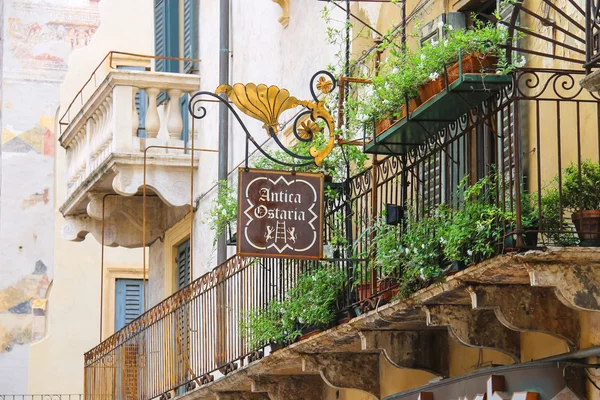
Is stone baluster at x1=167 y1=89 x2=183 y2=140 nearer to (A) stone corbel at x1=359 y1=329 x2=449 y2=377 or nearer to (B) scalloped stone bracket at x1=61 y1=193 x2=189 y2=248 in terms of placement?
(B) scalloped stone bracket at x1=61 y1=193 x2=189 y2=248

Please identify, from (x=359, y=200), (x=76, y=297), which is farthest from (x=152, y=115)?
(x=76, y=297)

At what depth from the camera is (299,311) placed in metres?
11.6

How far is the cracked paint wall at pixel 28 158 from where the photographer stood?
1171 inches

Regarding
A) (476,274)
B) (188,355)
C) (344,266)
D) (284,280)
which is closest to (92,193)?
(188,355)

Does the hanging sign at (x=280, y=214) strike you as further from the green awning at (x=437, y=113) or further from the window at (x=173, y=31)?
the window at (x=173, y=31)

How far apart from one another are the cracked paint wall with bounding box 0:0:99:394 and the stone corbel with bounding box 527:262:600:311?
2227 centimetres

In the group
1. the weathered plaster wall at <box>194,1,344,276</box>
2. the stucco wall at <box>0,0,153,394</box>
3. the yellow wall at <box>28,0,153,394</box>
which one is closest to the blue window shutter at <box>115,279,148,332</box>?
the stucco wall at <box>0,0,153,394</box>

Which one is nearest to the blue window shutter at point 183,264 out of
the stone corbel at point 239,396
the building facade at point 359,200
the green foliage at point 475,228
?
the building facade at point 359,200

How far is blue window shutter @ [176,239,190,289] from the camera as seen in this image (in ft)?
64.1

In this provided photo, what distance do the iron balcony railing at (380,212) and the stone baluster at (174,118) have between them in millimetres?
2231

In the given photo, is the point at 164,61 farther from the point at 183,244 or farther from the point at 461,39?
the point at 461,39

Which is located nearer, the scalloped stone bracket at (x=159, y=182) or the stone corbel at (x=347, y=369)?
the stone corbel at (x=347, y=369)

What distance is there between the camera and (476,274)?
8.38 m

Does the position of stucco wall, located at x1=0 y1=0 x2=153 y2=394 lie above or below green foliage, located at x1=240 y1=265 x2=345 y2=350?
above
